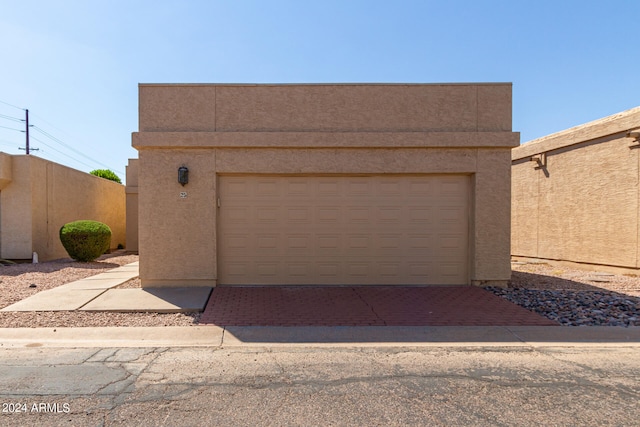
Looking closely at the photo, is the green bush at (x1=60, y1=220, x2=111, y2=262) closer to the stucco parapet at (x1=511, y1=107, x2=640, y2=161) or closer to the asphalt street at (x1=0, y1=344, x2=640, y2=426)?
the asphalt street at (x1=0, y1=344, x2=640, y2=426)

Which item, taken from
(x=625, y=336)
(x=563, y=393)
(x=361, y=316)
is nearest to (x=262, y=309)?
(x=361, y=316)

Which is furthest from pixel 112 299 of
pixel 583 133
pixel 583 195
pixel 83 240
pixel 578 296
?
pixel 583 133

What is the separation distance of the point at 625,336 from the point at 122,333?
7.51 meters

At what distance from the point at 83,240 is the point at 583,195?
53.8ft

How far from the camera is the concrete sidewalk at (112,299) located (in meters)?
6.86

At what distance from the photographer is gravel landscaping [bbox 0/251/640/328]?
249 inches

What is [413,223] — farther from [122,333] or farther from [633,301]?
[122,333]

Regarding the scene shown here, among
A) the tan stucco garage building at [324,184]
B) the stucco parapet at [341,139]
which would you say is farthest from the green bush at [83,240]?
the stucco parapet at [341,139]

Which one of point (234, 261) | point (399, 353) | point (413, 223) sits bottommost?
point (399, 353)

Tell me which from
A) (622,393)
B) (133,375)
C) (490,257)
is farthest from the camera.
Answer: (490,257)

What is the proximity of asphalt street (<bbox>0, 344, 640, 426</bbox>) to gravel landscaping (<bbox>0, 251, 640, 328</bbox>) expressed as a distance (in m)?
1.26

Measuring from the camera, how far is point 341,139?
8594 mm

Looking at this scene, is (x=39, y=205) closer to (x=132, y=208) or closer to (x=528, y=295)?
(x=132, y=208)

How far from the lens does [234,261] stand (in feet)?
28.9
